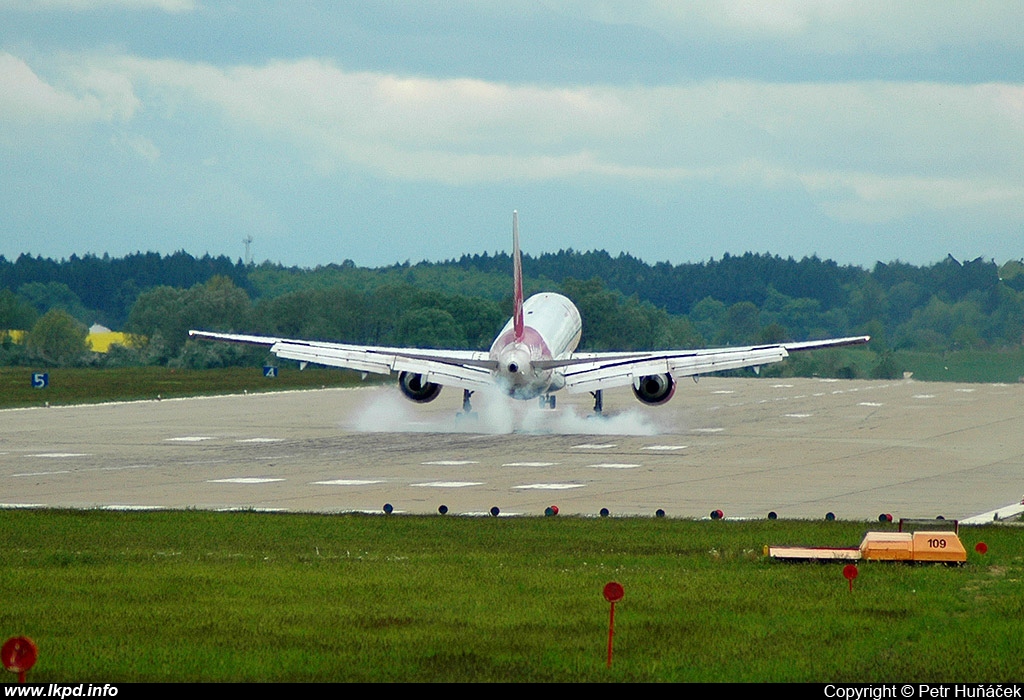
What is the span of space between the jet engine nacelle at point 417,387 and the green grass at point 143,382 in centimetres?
2851

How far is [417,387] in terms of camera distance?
2549 inches

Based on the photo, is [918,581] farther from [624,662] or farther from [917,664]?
[624,662]

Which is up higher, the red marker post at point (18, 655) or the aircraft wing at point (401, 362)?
the aircraft wing at point (401, 362)

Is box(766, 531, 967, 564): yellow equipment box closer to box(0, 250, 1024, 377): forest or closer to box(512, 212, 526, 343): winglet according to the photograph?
box(512, 212, 526, 343): winglet

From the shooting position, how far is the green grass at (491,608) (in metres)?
15.7

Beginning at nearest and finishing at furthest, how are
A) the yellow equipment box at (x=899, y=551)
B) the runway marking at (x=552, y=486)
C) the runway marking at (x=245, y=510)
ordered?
the yellow equipment box at (x=899, y=551), the runway marking at (x=245, y=510), the runway marking at (x=552, y=486)

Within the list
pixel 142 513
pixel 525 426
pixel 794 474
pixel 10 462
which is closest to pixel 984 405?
pixel 525 426

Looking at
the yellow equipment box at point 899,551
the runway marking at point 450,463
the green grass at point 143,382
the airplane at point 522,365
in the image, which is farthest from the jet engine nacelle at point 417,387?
the yellow equipment box at point 899,551

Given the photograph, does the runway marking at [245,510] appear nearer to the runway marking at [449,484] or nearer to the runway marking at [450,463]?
the runway marking at [449,484]

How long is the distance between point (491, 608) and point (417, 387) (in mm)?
45396

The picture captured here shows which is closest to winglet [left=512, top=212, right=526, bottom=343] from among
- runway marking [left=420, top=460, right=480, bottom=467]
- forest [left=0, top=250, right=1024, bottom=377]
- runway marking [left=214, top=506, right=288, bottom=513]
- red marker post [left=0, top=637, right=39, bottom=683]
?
runway marking [left=420, top=460, right=480, bottom=467]
